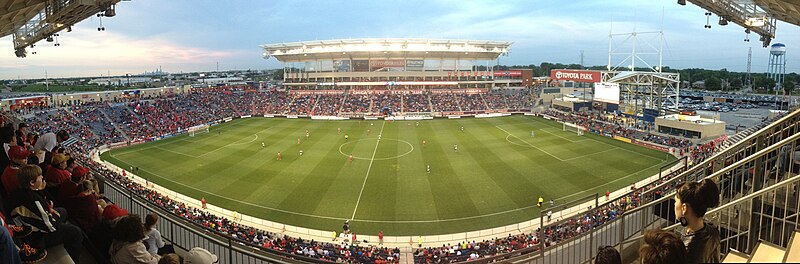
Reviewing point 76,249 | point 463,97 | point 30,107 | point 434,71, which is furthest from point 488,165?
point 30,107

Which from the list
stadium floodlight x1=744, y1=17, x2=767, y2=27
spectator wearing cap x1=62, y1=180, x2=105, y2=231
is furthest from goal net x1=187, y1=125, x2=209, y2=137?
stadium floodlight x1=744, y1=17, x2=767, y2=27

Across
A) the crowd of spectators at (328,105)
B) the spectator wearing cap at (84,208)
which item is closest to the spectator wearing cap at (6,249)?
the spectator wearing cap at (84,208)

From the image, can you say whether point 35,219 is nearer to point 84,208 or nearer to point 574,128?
point 84,208

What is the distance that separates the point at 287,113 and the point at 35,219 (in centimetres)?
6198

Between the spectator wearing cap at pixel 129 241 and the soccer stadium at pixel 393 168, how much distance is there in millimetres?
21

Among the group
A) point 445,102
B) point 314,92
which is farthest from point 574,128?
point 314,92

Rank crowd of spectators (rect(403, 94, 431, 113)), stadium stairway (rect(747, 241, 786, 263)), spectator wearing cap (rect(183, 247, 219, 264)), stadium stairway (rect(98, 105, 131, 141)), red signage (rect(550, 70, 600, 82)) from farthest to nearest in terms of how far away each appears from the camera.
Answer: crowd of spectators (rect(403, 94, 431, 113)), red signage (rect(550, 70, 600, 82)), stadium stairway (rect(98, 105, 131, 141)), spectator wearing cap (rect(183, 247, 219, 264)), stadium stairway (rect(747, 241, 786, 263))

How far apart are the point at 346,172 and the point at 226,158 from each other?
11804 mm

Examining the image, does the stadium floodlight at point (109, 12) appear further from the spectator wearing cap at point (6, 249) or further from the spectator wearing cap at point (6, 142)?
the spectator wearing cap at point (6, 249)

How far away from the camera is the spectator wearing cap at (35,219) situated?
161 inches

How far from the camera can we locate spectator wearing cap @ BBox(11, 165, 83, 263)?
4.09 meters

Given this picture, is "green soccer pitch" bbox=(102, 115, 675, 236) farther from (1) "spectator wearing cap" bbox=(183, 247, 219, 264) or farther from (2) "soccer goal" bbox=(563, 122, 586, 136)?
(1) "spectator wearing cap" bbox=(183, 247, 219, 264)

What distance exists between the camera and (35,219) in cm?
420

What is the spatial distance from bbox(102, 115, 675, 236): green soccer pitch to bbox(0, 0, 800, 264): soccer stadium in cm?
20
